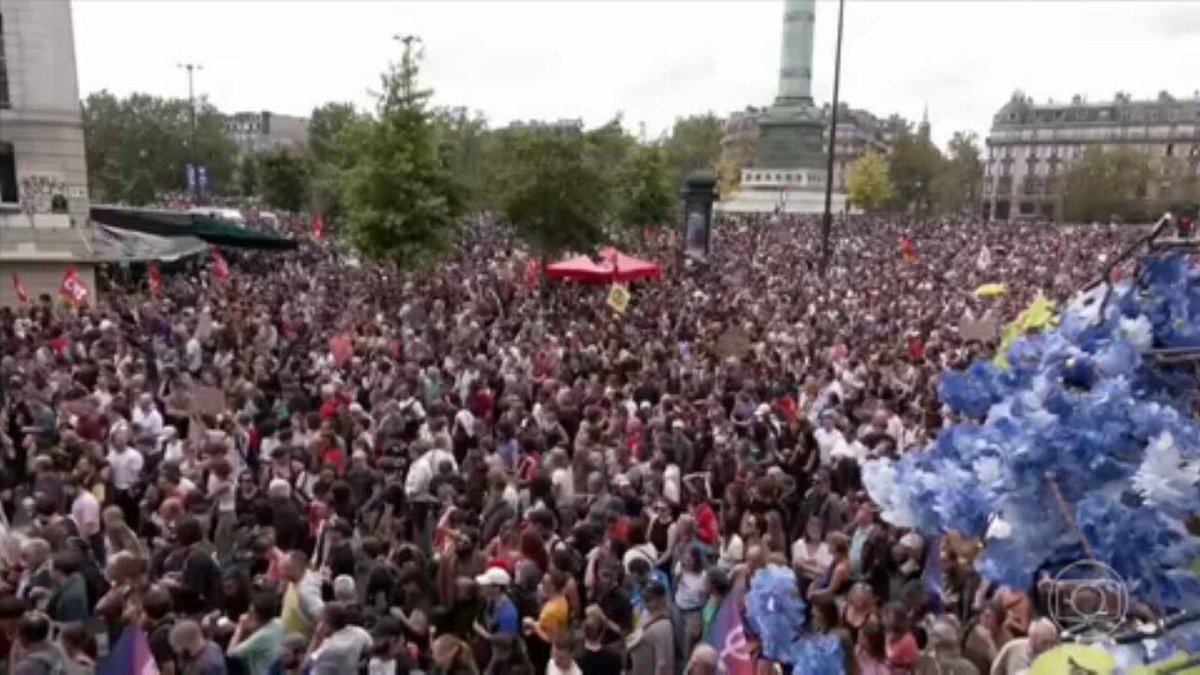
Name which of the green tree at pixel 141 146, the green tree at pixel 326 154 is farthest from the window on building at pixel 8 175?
the green tree at pixel 141 146

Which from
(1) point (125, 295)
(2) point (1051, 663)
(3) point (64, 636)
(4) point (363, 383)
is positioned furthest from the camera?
(1) point (125, 295)

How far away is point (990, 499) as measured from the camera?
244cm

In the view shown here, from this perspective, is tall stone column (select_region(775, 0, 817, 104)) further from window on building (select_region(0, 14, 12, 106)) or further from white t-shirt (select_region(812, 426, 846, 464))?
white t-shirt (select_region(812, 426, 846, 464))

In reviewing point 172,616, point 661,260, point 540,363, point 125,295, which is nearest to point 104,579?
point 172,616

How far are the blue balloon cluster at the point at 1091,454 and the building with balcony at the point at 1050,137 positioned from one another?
11555 cm

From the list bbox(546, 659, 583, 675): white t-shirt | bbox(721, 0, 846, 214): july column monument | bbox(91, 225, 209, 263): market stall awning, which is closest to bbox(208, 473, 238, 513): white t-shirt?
bbox(546, 659, 583, 675): white t-shirt

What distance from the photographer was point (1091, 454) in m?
2.29

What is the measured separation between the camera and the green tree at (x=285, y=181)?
6008 centimetres

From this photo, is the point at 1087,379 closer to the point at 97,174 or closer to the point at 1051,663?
the point at 1051,663

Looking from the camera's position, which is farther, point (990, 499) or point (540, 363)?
point (540, 363)

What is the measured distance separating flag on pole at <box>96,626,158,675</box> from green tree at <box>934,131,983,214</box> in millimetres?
102340

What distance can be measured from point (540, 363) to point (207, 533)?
22.4 ft

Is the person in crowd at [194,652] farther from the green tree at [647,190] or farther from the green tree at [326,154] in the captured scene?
the green tree at [647,190]

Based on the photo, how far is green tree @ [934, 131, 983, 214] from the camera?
103 m
